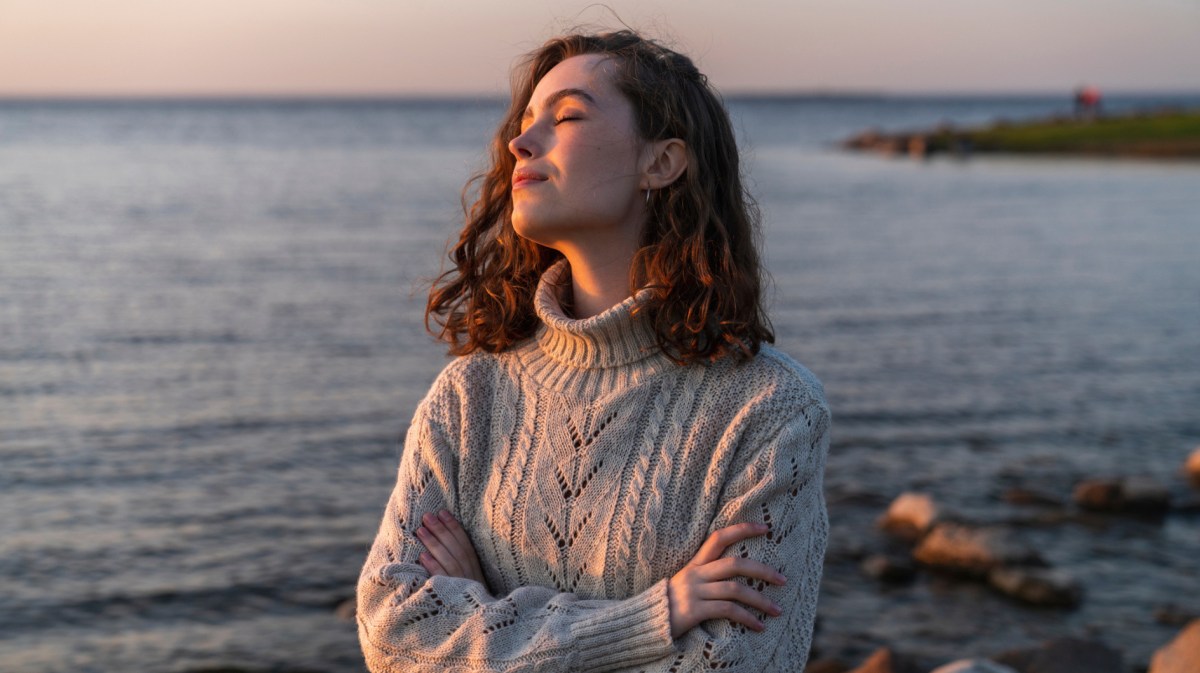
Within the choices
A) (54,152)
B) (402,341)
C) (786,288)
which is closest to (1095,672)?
(402,341)

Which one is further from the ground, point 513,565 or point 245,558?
point 513,565

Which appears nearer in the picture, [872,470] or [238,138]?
[872,470]

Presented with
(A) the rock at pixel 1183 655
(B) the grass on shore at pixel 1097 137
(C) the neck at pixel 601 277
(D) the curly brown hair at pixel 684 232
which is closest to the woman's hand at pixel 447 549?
(D) the curly brown hair at pixel 684 232

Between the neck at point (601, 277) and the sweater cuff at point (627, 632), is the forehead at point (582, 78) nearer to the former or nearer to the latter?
the neck at point (601, 277)

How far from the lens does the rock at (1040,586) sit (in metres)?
8.11

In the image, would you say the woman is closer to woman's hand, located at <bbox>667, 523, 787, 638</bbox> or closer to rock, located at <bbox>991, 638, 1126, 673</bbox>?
woman's hand, located at <bbox>667, 523, 787, 638</bbox>

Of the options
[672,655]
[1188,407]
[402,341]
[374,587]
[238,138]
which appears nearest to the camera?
[672,655]

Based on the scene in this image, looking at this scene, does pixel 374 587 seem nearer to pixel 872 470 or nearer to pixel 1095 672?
pixel 1095 672

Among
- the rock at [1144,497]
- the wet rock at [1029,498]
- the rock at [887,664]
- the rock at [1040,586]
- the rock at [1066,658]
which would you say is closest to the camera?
the rock at [1066,658]

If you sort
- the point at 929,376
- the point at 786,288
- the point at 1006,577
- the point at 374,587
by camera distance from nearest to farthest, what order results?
the point at 374,587, the point at 1006,577, the point at 929,376, the point at 786,288

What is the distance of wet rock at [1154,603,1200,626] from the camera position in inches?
307

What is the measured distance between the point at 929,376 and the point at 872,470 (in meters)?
3.40

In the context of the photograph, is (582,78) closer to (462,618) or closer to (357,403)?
(462,618)

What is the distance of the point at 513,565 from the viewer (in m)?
3.02
